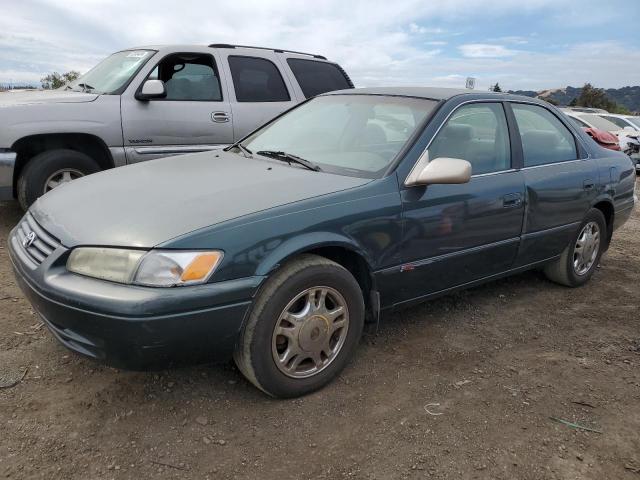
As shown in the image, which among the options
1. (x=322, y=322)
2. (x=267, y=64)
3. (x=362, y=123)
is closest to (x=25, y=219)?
(x=322, y=322)

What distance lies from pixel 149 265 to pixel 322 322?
91 cm

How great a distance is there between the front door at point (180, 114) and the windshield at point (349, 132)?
195 centimetres

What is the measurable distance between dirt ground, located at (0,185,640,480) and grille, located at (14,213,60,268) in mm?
645

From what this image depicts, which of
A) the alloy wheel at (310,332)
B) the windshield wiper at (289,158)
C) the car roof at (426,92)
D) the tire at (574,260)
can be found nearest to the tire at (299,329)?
the alloy wheel at (310,332)

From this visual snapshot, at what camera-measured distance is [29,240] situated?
2.76 m

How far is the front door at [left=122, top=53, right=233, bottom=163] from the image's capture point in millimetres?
5484

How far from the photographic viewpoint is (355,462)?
2326 millimetres

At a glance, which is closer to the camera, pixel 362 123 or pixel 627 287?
pixel 362 123

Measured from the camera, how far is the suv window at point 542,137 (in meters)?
3.91

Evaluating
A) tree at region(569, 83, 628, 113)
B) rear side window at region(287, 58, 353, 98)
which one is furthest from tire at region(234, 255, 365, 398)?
tree at region(569, 83, 628, 113)

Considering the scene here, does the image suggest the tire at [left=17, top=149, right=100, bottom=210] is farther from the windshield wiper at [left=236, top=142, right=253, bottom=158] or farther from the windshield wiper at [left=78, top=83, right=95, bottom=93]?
the windshield wiper at [left=236, top=142, right=253, bottom=158]

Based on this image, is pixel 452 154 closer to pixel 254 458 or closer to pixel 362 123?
pixel 362 123

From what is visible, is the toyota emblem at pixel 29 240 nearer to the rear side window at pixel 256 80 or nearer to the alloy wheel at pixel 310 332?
the alloy wheel at pixel 310 332

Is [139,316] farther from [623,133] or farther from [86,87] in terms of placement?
[623,133]
